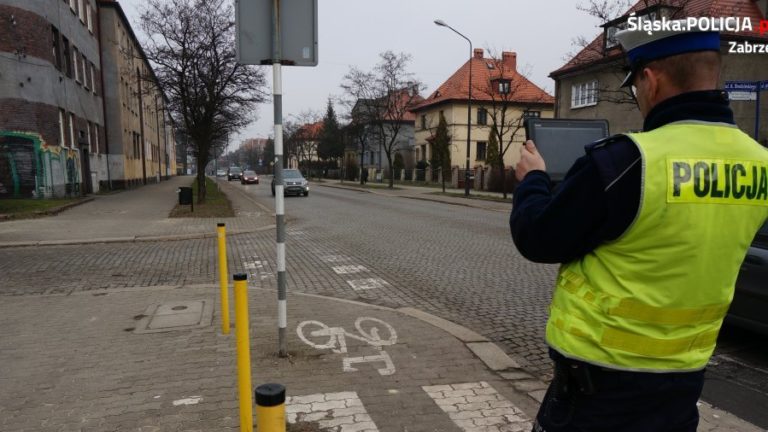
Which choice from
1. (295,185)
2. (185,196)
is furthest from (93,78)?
(185,196)

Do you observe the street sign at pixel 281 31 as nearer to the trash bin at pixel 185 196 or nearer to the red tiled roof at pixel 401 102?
the trash bin at pixel 185 196

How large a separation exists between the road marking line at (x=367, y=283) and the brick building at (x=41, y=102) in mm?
18943

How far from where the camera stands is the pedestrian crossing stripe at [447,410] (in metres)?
3.36

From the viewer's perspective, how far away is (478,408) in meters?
3.62


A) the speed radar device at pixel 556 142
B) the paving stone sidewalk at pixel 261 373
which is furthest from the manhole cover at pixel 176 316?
the speed radar device at pixel 556 142

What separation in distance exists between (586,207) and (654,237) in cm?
20

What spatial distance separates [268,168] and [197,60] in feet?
286

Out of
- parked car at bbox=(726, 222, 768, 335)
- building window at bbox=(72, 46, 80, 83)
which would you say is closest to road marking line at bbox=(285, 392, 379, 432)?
parked car at bbox=(726, 222, 768, 335)

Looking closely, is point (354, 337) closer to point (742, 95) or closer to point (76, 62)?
point (742, 95)

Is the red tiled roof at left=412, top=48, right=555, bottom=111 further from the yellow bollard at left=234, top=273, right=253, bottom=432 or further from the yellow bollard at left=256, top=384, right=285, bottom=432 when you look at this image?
the yellow bollard at left=256, top=384, right=285, bottom=432

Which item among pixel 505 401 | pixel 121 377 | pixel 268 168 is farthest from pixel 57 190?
pixel 268 168

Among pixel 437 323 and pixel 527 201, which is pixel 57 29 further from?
pixel 527 201

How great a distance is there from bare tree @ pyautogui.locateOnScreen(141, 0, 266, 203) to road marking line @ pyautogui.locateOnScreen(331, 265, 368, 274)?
1528 centimetres

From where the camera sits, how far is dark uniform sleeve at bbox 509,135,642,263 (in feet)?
4.72
